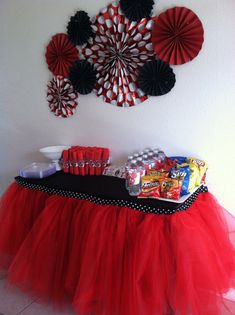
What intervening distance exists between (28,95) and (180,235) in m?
1.66

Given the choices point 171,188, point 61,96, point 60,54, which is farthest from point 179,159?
point 60,54

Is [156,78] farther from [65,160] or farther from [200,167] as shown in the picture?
[65,160]

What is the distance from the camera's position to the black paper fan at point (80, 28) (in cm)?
171

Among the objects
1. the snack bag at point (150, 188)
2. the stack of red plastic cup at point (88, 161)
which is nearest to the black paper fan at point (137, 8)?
the stack of red plastic cup at point (88, 161)

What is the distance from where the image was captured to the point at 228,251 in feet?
4.39

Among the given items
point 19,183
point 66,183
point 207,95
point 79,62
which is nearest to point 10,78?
point 79,62

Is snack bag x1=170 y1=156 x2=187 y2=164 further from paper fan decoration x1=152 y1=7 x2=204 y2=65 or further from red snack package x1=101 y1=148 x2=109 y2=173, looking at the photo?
paper fan decoration x1=152 y1=7 x2=204 y2=65

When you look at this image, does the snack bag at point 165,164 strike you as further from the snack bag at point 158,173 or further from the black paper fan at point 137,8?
the black paper fan at point 137,8

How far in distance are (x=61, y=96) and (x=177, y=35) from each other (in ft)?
3.00

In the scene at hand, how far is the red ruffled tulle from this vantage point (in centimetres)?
116

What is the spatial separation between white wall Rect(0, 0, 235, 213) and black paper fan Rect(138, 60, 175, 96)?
0.05 metres

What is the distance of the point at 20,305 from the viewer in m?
1.51

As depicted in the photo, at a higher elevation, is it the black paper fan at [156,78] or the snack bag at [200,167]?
the black paper fan at [156,78]

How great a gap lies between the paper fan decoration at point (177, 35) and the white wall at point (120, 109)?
4cm
